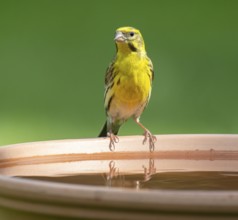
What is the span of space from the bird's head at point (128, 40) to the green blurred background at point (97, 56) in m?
0.61

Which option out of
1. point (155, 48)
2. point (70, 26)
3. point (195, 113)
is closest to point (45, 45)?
point (70, 26)

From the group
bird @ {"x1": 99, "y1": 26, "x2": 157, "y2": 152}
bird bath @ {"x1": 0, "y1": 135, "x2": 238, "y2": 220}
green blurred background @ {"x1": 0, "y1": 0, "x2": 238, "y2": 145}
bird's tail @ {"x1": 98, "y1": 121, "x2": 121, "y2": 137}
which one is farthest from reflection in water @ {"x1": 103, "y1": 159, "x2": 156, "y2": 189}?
green blurred background @ {"x1": 0, "y1": 0, "x2": 238, "y2": 145}

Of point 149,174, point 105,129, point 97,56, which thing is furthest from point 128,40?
point 149,174

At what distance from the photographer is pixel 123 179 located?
1.81 m

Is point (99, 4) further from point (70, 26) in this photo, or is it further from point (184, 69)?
point (184, 69)

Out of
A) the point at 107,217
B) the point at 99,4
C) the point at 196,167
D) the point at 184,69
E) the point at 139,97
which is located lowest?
the point at 107,217

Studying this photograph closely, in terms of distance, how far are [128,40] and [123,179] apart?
108cm

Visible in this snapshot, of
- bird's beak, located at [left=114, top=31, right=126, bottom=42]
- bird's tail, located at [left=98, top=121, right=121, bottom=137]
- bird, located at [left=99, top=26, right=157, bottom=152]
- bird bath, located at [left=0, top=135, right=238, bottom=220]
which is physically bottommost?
bird bath, located at [left=0, top=135, right=238, bottom=220]

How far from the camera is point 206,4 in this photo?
11.8 ft

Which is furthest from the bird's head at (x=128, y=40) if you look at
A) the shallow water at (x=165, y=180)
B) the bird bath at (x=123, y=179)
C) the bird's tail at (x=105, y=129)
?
the shallow water at (x=165, y=180)

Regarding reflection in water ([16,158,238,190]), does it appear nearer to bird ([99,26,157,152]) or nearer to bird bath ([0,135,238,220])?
bird bath ([0,135,238,220])

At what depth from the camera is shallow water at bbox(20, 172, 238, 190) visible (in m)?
1.72

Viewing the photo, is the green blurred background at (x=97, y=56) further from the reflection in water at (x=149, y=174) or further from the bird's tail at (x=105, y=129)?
the reflection in water at (x=149, y=174)

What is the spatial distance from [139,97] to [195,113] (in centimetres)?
79
